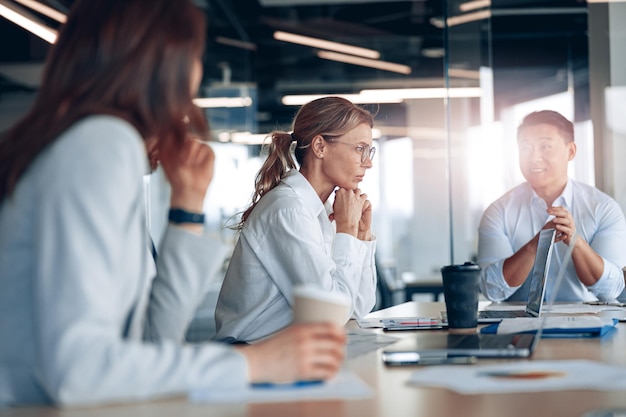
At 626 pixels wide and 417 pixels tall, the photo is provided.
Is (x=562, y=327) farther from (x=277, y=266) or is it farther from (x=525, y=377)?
(x=277, y=266)

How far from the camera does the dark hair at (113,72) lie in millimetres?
1151

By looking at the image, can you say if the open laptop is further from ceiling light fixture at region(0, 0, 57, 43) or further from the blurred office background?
ceiling light fixture at region(0, 0, 57, 43)

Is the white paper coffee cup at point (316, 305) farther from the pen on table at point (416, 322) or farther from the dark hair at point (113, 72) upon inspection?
the pen on table at point (416, 322)

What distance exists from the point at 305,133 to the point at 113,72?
1.61 m

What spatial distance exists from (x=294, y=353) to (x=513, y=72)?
11.5 feet

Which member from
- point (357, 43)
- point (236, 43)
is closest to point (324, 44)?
point (357, 43)

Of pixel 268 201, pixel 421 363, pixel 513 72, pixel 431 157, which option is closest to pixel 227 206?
pixel 431 157

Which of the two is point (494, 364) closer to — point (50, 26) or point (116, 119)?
point (116, 119)

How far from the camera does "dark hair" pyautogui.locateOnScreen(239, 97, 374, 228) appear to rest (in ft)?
8.86

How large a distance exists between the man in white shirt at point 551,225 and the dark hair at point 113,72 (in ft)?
6.52

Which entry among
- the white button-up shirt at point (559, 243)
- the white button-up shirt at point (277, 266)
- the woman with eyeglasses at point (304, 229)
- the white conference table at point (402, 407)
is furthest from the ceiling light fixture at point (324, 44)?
the white conference table at point (402, 407)

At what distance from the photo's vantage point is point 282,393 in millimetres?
1092

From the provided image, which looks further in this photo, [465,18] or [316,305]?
[465,18]

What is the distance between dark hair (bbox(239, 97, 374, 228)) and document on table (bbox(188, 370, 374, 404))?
5.13 feet
